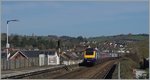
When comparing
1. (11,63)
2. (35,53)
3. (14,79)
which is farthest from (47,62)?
(14,79)

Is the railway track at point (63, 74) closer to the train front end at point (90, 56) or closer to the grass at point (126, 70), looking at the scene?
the grass at point (126, 70)

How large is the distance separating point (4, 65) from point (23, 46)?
46014mm

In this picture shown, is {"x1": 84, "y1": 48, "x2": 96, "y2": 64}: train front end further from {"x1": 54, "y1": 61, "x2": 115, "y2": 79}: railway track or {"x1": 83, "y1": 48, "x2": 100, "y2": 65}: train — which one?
{"x1": 54, "y1": 61, "x2": 115, "y2": 79}: railway track

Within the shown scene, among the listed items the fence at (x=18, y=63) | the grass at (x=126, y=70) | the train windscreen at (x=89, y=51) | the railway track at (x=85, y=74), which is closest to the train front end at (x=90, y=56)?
the train windscreen at (x=89, y=51)

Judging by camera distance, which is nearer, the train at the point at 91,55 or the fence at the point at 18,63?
the fence at the point at 18,63

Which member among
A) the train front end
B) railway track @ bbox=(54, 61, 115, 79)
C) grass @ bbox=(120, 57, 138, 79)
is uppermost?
the train front end

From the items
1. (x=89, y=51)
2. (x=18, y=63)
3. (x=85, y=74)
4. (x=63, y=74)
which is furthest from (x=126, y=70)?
(x=89, y=51)

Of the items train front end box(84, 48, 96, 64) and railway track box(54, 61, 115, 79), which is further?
train front end box(84, 48, 96, 64)

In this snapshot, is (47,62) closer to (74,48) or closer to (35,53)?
(35,53)

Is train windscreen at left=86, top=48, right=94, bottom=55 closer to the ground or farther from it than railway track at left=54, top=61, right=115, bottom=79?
farther from it

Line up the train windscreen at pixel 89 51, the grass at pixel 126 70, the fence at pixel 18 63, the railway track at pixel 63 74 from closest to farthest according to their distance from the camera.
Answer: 1. the grass at pixel 126 70
2. the railway track at pixel 63 74
3. the fence at pixel 18 63
4. the train windscreen at pixel 89 51

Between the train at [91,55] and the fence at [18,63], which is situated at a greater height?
the train at [91,55]

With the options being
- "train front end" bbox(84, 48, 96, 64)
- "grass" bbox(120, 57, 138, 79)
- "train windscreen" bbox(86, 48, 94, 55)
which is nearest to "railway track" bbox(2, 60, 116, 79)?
"grass" bbox(120, 57, 138, 79)

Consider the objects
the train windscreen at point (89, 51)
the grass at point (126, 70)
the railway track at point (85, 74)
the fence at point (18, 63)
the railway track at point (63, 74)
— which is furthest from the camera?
the train windscreen at point (89, 51)
